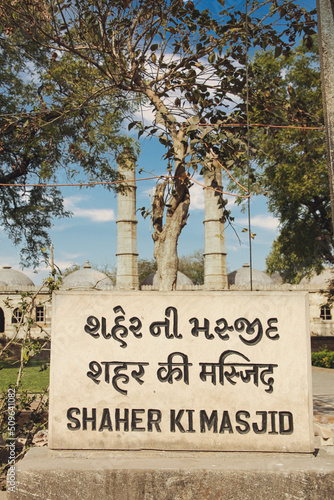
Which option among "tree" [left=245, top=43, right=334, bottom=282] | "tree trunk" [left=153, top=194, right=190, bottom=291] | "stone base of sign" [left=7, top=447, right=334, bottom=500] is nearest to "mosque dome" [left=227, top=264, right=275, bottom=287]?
"tree" [left=245, top=43, right=334, bottom=282]

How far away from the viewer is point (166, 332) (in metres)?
3.11

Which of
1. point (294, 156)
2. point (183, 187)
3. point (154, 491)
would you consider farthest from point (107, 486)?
point (294, 156)

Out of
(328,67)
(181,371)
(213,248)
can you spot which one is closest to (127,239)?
(213,248)

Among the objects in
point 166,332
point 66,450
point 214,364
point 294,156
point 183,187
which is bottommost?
point 66,450

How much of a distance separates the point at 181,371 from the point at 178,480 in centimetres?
62

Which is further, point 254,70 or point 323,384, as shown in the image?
point 323,384

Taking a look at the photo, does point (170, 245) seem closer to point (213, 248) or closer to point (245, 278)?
point (213, 248)

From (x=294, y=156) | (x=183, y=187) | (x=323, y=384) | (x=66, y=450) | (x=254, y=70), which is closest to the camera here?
(x=66, y=450)

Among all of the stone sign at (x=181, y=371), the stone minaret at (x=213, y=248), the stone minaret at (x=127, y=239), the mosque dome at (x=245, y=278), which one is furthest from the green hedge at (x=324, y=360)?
the stone sign at (x=181, y=371)

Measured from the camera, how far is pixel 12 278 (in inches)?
1175

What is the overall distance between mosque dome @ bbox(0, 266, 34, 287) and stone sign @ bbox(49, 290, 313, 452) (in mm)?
27115

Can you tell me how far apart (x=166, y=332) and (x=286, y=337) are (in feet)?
2.50

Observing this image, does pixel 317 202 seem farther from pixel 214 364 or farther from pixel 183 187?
pixel 214 364

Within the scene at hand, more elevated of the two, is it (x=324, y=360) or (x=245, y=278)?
(x=245, y=278)
